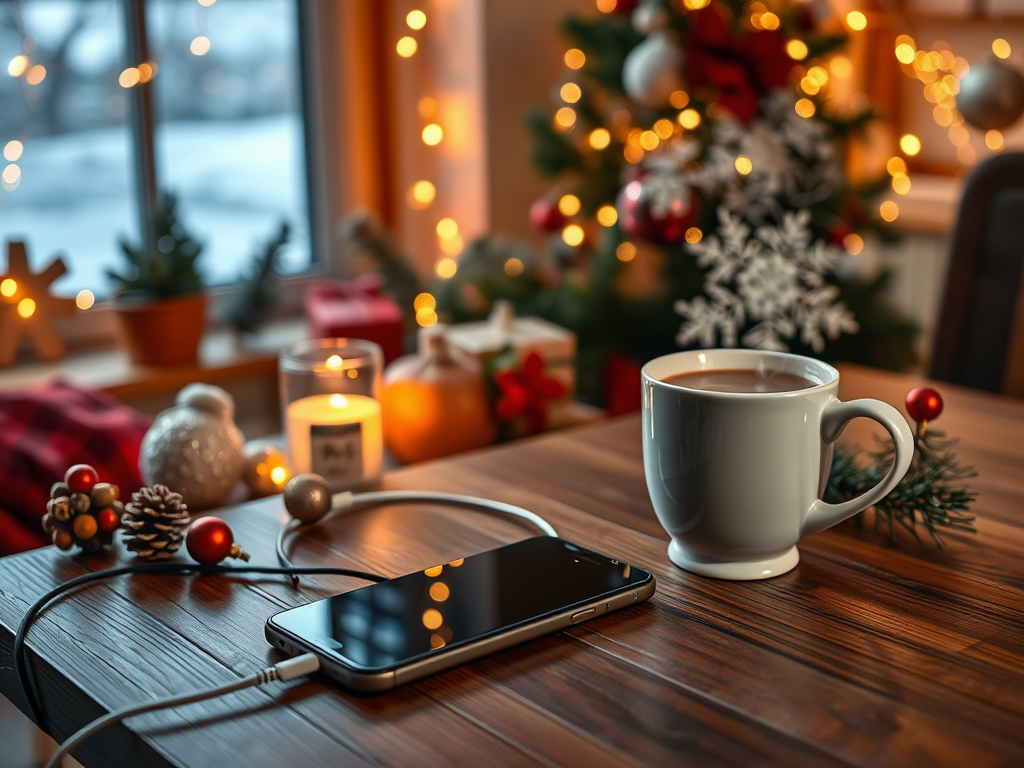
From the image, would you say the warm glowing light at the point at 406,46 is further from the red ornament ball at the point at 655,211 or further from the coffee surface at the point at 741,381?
the coffee surface at the point at 741,381

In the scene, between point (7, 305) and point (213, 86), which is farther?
point (213, 86)

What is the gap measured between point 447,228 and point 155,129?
562 mm

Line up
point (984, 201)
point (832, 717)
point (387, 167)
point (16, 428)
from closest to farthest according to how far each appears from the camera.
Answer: point (832, 717)
point (16, 428)
point (984, 201)
point (387, 167)

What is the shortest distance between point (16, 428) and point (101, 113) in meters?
0.90

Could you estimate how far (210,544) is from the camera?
661 millimetres

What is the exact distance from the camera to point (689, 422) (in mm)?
617

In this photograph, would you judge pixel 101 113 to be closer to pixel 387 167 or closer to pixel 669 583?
pixel 387 167

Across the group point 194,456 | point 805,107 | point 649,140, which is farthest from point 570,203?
point 194,456

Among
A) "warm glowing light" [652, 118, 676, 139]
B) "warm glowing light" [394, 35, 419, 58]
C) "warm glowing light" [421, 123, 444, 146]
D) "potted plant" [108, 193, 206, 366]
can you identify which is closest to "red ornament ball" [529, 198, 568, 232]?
"warm glowing light" [652, 118, 676, 139]

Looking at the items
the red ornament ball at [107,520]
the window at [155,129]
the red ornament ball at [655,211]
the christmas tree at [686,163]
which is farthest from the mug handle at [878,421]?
the window at [155,129]

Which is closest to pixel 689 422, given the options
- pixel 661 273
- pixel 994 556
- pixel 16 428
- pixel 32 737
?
pixel 994 556

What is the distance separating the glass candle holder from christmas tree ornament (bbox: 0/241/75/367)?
2.65ft

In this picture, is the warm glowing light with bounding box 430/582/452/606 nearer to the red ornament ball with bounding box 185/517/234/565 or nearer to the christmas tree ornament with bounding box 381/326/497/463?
the red ornament ball with bounding box 185/517/234/565

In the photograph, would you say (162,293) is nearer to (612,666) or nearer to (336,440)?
(336,440)
